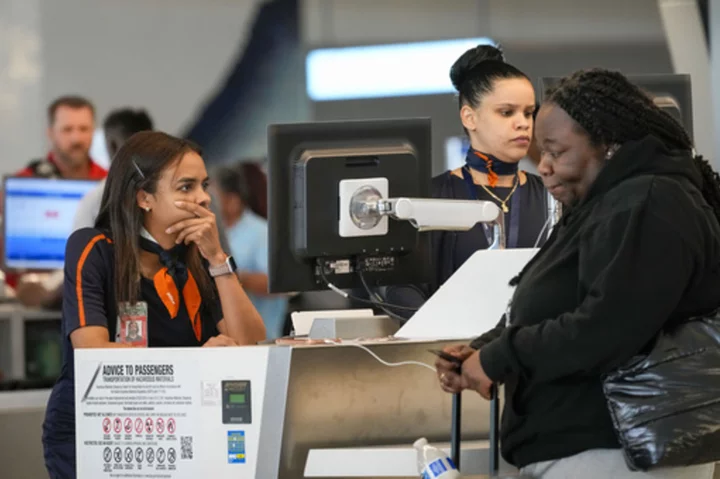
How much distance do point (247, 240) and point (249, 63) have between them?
0.96m

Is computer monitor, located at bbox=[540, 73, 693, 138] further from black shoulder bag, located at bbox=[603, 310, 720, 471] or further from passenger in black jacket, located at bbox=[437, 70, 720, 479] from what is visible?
black shoulder bag, located at bbox=[603, 310, 720, 471]

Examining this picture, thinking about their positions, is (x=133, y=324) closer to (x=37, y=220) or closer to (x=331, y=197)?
(x=331, y=197)

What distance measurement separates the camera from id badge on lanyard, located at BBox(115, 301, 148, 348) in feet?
8.85

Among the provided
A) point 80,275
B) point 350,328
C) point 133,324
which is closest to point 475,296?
point 350,328

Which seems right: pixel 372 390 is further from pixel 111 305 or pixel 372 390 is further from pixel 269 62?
pixel 269 62

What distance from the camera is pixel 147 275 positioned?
276 centimetres

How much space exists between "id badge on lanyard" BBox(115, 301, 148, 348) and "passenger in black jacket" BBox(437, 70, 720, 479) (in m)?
0.84

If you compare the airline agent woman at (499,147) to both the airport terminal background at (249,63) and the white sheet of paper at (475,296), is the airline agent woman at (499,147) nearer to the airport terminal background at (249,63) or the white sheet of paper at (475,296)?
the white sheet of paper at (475,296)

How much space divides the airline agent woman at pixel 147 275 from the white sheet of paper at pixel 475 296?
1.60ft

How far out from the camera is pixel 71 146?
5969mm

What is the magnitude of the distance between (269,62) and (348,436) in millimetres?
4315

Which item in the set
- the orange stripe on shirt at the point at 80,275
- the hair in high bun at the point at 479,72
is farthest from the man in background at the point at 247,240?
the orange stripe on shirt at the point at 80,275

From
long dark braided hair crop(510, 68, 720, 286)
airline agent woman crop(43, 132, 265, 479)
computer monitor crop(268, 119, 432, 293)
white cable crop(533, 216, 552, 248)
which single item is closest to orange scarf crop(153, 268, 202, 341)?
airline agent woman crop(43, 132, 265, 479)

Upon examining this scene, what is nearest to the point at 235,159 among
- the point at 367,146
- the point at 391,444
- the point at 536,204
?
the point at 536,204
